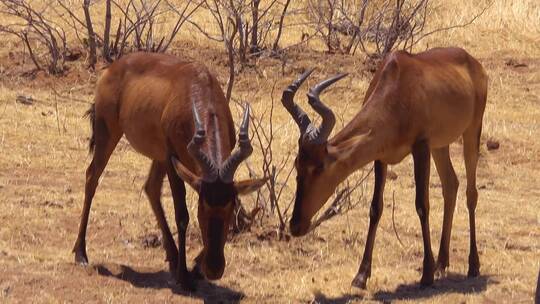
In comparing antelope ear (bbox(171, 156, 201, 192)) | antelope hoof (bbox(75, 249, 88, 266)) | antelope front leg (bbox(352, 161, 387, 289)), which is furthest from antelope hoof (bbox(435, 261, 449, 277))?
antelope hoof (bbox(75, 249, 88, 266))

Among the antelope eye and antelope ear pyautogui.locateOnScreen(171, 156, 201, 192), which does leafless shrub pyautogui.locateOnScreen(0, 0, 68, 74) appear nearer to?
antelope ear pyautogui.locateOnScreen(171, 156, 201, 192)

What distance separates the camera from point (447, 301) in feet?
28.6

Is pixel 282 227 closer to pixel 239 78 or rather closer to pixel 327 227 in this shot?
pixel 327 227

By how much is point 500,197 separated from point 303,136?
4.87 m

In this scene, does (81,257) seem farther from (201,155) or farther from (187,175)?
(201,155)

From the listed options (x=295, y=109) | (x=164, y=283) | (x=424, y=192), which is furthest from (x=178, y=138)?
(x=424, y=192)

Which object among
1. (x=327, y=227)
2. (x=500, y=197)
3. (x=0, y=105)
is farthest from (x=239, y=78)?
(x=327, y=227)

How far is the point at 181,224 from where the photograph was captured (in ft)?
28.5

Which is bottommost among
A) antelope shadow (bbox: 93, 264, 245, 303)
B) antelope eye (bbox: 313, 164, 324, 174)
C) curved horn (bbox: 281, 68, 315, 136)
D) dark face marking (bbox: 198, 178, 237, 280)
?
antelope shadow (bbox: 93, 264, 245, 303)

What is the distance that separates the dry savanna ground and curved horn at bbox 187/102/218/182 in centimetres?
114

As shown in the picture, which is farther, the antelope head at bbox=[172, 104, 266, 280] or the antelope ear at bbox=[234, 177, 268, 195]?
the antelope ear at bbox=[234, 177, 268, 195]

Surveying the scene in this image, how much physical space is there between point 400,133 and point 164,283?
2174 mm

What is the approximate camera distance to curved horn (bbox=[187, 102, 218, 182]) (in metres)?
7.76

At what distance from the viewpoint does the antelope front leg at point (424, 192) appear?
29.5 ft
